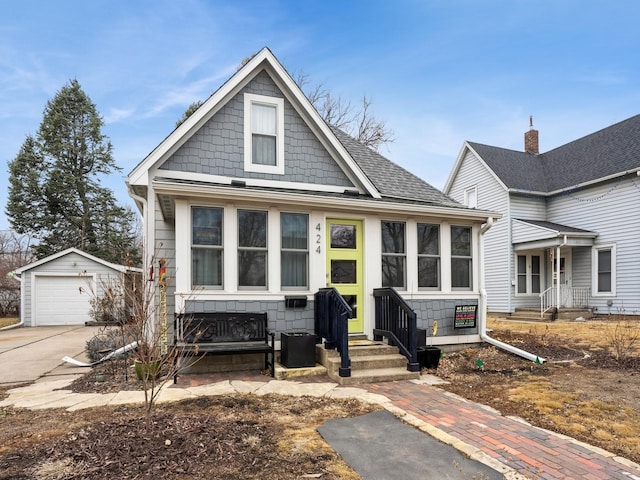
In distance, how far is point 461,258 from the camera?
8633mm

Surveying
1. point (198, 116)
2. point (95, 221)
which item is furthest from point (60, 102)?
point (198, 116)

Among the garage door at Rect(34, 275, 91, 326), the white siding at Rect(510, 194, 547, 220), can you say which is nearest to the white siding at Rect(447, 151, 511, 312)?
the white siding at Rect(510, 194, 547, 220)

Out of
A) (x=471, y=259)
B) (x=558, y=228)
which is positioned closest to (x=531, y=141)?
(x=558, y=228)

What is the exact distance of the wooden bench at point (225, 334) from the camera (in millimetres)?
6023

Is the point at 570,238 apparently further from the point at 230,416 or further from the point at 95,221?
the point at 95,221

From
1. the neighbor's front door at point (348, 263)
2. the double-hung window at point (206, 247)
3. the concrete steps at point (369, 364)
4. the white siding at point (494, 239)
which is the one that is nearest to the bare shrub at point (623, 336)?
the white siding at point (494, 239)

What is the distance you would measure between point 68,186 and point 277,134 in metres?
21.5

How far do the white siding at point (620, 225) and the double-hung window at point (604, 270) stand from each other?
159 millimetres

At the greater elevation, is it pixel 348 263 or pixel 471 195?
pixel 471 195

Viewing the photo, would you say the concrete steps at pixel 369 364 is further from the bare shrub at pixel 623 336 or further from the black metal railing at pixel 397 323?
the bare shrub at pixel 623 336

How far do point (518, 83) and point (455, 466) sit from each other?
16.1 meters

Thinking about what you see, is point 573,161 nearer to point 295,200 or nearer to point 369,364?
point 295,200

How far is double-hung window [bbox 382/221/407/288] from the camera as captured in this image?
7977 mm

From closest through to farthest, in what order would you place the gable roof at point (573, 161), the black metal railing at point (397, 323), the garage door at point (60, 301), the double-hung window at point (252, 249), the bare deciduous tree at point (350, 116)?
the black metal railing at point (397, 323), the double-hung window at point (252, 249), the gable roof at point (573, 161), the garage door at point (60, 301), the bare deciduous tree at point (350, 116)
